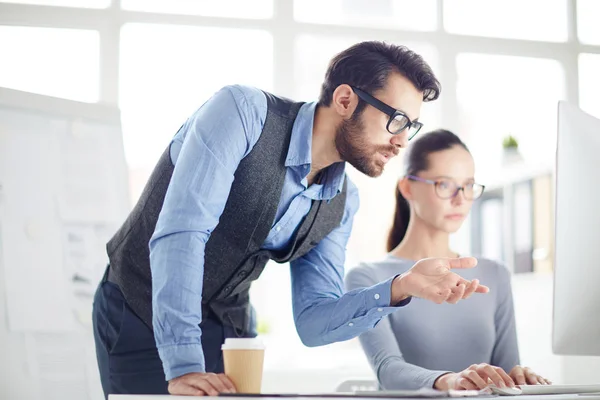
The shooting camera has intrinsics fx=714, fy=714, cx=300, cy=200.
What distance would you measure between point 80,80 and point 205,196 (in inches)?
111

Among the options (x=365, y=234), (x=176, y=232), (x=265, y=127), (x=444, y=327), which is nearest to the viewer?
(x=176, y=232)

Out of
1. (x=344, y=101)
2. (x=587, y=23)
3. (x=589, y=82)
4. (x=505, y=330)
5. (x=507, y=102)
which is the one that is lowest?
(x=505, y=330)

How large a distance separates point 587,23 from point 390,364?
12.2 ft

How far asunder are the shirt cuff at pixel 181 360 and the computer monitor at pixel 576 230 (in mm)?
616

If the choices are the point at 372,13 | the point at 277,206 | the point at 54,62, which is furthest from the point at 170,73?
the point at 277,206

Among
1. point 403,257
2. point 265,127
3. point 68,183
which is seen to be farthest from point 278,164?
point 68,183

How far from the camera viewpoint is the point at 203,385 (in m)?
1.02

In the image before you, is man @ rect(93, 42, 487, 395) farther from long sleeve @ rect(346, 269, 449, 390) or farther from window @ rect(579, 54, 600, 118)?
window @ rect(579, 54, 600, 118)

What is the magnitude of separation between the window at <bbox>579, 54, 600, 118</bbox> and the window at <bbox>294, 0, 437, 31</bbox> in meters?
1.06

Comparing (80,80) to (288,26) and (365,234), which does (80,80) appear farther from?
(365,234)

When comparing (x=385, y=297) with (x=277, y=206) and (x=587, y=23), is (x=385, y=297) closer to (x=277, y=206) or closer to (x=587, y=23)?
(x=277, y=206)

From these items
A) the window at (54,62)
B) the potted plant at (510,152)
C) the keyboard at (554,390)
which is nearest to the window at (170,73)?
the window at (54,62)

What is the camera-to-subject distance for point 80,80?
12.7 feet

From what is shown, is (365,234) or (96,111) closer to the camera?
(96,111)
